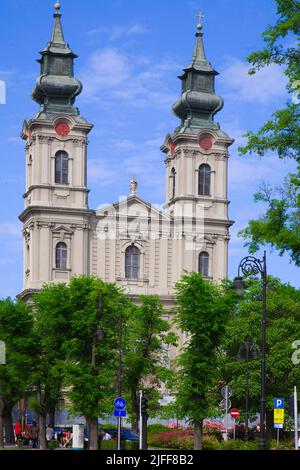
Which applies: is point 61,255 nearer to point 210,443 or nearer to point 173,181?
point 173,181

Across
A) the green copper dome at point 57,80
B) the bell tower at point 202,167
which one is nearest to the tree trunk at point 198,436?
the bell tower at point 202,167

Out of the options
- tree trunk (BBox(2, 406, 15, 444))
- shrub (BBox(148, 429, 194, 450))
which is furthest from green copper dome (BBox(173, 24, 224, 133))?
shrub (BBox(148, 429, 194, 450))

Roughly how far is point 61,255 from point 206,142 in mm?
16646

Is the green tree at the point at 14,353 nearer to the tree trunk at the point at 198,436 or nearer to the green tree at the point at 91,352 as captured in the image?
the green tree at the point at 91,352

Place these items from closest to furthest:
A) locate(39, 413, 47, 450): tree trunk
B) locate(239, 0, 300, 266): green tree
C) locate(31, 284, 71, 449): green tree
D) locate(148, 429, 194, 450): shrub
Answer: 1. locate(239, 0, 300, 266): green tree
2. locate(39, 413, 47, 450): tree trunk
3. locate(31, 284, 71, 449): green tree
4. locate(148, 429, 194, 450): shrub

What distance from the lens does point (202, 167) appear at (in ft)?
338

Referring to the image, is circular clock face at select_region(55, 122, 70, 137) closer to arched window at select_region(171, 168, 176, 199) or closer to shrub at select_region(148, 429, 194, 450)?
arched window at select_region(171, 168, 176, 199)

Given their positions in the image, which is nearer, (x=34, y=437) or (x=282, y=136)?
(x=282, y=136)

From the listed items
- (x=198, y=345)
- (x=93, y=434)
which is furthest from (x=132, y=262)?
(x=93, y=434)

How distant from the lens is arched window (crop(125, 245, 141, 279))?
102 metres

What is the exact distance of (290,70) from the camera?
3128cm

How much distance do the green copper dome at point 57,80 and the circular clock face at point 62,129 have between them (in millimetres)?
1107

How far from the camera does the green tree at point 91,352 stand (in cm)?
5756
